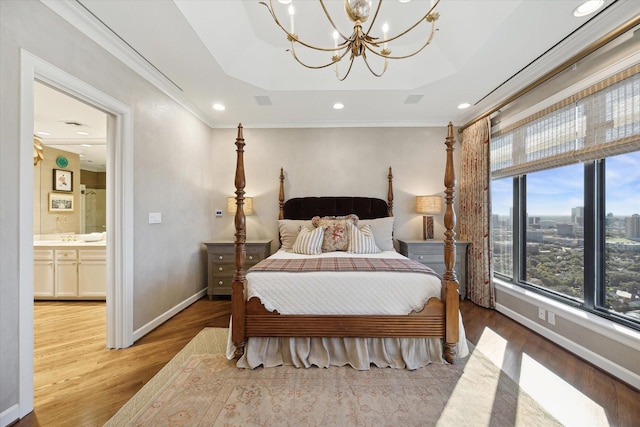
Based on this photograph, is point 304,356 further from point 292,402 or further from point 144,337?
point 144,337

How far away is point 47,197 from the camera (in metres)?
4.35

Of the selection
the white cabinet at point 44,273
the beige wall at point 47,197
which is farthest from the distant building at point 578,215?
the beige wall at point 47,197

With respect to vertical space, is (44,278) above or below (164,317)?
above

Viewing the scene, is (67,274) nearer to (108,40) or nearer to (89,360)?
(89,360)

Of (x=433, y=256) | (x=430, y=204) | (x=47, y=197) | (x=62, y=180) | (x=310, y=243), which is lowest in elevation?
(x=433, y=256)

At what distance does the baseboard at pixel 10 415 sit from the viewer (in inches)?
59.1

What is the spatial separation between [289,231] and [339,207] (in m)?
0.91

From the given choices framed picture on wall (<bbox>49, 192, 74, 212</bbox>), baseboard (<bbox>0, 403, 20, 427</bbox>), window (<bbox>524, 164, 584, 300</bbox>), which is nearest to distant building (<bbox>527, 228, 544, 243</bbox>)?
window (<bbox>524, 164, 584, 300</bbox>)

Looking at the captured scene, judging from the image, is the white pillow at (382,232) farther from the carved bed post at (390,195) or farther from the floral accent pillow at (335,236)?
the carved bed post at (390,195)

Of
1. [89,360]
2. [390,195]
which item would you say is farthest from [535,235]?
[89,360]

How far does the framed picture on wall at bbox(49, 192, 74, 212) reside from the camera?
4402 mm

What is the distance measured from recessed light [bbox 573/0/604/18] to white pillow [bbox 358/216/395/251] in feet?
8.29

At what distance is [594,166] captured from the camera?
228cm

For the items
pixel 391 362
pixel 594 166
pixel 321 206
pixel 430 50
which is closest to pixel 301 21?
pixel 430 50
